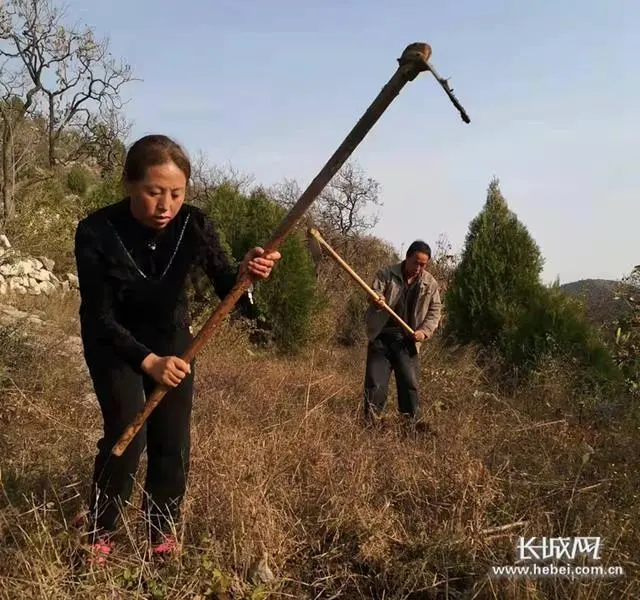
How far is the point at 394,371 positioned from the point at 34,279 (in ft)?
21.4

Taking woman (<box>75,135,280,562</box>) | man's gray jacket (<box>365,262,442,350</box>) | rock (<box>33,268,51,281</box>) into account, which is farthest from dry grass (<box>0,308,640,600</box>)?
rock (<box>33,268,51,281</box>)

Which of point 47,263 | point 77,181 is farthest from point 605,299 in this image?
point 77,181

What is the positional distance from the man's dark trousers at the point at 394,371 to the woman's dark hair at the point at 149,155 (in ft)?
9.51

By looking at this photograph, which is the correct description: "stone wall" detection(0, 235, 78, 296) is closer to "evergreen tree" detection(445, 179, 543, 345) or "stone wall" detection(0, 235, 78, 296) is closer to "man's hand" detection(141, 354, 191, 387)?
"evergreen tree" detection(445, 179, 543, 345)

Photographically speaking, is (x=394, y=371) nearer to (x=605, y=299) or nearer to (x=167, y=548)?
(x=167, y=548)

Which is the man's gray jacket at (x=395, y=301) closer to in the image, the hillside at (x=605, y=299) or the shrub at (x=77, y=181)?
the hillside at (x=605, y=299)

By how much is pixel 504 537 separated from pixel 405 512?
0.47 metres

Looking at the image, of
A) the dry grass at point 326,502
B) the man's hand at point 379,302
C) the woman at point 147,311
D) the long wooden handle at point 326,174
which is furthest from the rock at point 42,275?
the long wooden handle at point 326,174

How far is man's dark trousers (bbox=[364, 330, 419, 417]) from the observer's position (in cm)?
476

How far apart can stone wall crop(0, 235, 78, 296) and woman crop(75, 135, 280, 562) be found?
5.71 meters

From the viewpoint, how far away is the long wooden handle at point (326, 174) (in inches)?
71.5

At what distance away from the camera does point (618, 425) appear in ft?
14.8

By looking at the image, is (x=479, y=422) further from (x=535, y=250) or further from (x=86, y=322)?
(x=535, y=250)

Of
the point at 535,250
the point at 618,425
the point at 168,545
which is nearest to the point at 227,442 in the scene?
the point at 168,545
